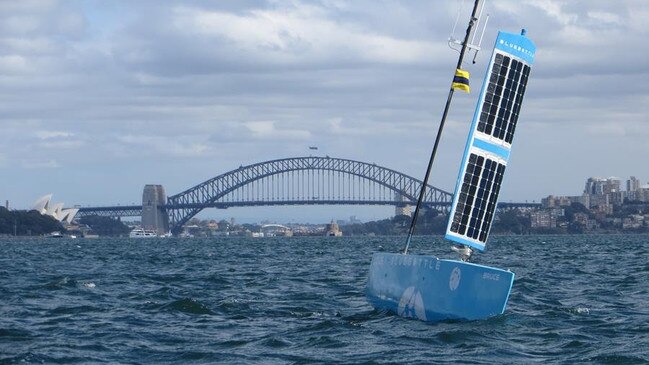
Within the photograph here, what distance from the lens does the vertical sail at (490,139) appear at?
16.6 m

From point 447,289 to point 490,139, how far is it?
2.13 m

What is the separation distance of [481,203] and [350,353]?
13.3 feet

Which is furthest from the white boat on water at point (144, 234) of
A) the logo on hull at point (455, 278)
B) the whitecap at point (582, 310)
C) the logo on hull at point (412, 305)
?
the logo on hull at point (455, 278)

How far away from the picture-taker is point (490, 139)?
16734 mm

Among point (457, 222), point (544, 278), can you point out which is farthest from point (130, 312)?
point (544, 278)

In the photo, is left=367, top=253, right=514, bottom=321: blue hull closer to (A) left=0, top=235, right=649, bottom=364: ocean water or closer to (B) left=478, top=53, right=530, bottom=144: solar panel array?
(A) left=0, top=235, right=649, bottom=364: ocean water

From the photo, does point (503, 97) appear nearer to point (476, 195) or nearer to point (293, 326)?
point (476, 195)

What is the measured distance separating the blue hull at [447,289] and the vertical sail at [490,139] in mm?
705

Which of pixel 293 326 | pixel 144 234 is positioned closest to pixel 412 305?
pixel 293 326

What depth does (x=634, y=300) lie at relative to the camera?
65.7ft

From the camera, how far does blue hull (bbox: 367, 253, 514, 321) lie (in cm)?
1566

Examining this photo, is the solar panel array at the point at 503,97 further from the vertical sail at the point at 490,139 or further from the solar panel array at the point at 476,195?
the solar panel array at the point at 476,195

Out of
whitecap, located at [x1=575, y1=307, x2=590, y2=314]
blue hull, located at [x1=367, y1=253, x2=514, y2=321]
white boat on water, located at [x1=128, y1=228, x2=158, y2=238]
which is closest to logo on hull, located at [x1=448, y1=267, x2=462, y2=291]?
blue hull, located at [x1=367, y1=253, x2=514, y2=321]

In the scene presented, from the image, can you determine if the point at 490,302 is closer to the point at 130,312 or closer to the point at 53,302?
the point at 130,312
